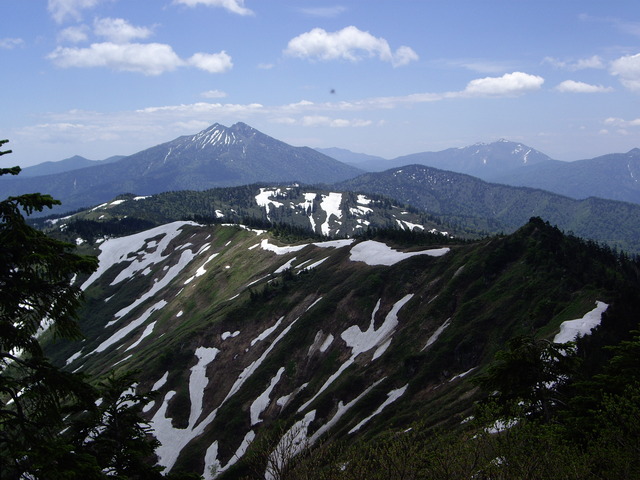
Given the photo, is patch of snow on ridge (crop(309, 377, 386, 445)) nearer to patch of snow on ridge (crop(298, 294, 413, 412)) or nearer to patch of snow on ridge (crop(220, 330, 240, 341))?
patch of snow on ridge (crop(298, 294, 413, 412))

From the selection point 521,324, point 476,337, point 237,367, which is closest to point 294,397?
point 237,367

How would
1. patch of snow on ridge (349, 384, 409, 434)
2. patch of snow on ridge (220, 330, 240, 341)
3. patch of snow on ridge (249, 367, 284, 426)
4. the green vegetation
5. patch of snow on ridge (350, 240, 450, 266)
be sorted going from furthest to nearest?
patch of snow on ridge (220, 330, 240, 341) → patch of snow on ridge (350, 240, 450, 266) → patch of snow on ridge (249, 367, 284, 426) → patch of snow on ridge (349, 384, 409, 434) → the green vegetation

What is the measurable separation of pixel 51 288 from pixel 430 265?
95.0 m

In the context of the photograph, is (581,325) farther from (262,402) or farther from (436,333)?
(262,402)

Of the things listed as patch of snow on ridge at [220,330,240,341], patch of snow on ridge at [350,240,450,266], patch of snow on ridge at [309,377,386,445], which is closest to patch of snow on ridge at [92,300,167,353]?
patch of snow on ridge at [220,330,240,341]

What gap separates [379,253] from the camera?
394ft

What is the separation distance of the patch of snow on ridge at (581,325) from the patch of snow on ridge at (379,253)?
45379mm

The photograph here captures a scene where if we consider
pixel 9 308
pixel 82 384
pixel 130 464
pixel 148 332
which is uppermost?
pixel 9 308

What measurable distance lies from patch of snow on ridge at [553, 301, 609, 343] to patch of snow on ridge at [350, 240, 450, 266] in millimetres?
45379

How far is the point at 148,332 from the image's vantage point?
147m

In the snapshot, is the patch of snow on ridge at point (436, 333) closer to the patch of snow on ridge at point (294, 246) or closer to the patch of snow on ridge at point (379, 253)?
the patch of snow on ridge at point (379, 253)

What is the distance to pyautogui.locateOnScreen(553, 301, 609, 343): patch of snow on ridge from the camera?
56891mm

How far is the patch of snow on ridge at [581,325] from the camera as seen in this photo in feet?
187

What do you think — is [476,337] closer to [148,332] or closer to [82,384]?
[82,384]
